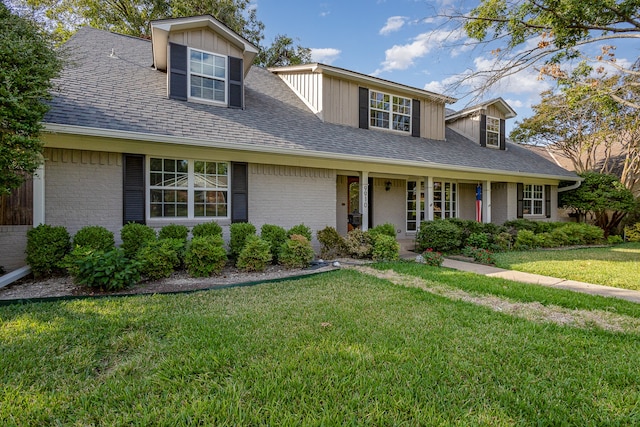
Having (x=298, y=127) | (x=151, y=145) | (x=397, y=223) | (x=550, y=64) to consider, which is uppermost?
(x=550, y=64)

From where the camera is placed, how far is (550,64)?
8141 mm

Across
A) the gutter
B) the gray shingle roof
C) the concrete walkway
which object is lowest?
the concrete walkway

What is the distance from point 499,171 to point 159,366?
11940 mm

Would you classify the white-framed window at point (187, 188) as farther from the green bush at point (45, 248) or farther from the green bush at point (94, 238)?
the green bush at point (45, 248)

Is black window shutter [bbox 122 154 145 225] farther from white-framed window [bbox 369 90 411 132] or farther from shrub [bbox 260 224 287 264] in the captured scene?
white-framed window [bbox 369 90 411 132]

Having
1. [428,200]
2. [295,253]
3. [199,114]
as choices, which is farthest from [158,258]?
[428,200]

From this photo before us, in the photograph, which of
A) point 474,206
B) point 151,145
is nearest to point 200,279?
point 151,145

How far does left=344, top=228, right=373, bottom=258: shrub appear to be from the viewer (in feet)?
25.7

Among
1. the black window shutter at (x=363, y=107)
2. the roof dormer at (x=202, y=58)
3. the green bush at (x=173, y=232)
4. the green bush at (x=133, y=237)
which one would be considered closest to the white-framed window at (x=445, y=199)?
the black window shutter at (x=363, y=107)

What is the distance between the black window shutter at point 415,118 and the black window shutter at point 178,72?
310 inches

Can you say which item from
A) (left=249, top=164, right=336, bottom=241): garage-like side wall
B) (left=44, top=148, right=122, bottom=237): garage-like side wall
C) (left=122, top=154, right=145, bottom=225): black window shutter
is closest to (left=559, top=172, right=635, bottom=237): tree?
(left=249, top=164, right=336, bottom=241): garage-like side wall

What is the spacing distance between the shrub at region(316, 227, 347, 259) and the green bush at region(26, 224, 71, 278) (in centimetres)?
516

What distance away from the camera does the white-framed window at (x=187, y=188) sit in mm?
7016

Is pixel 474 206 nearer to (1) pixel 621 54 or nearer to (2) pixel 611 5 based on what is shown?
(1) pixel 621 54
